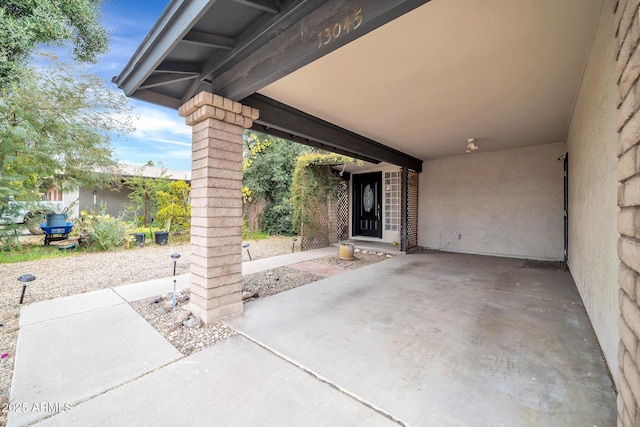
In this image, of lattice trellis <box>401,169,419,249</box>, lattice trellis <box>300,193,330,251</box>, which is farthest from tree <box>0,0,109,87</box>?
lattice trellis <box>401,169,419,249</box>

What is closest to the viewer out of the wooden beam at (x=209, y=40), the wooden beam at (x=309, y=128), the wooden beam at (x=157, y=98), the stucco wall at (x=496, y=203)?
the wooden beam at (x=209, y=40)

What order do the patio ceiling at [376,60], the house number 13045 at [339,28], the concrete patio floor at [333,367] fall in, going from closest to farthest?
the concrete patio floor at [333,367] < the house number 13045 at [339,28] < the patio ceiling at [376,60]

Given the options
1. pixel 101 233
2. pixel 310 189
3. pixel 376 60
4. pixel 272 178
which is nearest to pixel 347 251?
pixel 310 189

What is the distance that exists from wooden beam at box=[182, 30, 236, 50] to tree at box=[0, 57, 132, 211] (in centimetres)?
588

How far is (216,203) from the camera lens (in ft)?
9.51

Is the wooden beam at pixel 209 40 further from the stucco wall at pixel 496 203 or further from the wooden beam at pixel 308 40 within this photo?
the stucco wall at pixel 496 203

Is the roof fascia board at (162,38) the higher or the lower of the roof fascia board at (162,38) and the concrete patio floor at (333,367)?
the higher

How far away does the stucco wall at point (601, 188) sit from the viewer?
6.61 feet

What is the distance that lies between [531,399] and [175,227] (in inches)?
393

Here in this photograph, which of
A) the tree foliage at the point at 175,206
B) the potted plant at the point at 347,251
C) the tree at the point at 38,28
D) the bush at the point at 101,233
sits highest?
the tree at the point at 38,28

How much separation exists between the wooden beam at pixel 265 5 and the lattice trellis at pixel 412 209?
21.0 feet

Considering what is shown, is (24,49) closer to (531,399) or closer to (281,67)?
(281,67)

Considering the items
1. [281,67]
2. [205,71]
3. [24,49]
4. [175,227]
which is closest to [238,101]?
[205,71]

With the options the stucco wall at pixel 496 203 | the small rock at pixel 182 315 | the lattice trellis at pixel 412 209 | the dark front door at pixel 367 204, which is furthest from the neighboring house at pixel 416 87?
the dark front door at pixel 367 204
